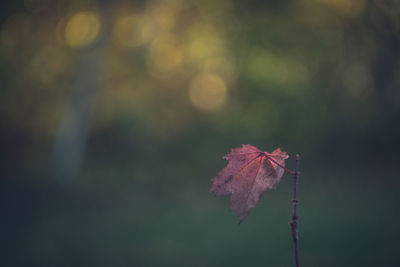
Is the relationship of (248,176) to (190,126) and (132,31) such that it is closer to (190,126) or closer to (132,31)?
(132,31)

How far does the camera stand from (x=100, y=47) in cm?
766

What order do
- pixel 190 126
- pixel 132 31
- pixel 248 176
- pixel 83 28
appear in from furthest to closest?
pixel 190 126 < pixel 132 31 < pixel 83 28 < pixel 248 176

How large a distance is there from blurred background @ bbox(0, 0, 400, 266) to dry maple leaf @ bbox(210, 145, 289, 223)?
148 inches

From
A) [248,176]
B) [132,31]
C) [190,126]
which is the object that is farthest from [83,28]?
[248,176]

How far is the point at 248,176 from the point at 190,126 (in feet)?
35.5

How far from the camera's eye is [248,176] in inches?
36.2

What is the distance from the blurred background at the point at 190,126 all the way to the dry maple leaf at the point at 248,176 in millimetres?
3765

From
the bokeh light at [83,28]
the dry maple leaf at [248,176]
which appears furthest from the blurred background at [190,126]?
the dry maple leaf at [248,176]

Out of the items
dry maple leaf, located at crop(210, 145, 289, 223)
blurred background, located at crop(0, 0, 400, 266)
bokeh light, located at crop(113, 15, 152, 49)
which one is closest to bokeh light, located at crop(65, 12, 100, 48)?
blurred background, located at crop(0, 0, 400, 266)

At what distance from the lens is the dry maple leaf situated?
88cm

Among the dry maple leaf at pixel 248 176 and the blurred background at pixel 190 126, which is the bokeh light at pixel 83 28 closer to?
the blurred background at pixel 190 126

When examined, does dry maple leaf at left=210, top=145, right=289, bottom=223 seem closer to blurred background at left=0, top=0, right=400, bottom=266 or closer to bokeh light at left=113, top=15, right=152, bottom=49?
blurred background at left=0, top=0, right=400, bottom=266

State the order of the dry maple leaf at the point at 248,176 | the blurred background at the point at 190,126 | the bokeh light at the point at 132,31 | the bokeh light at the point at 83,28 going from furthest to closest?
the bokeh light at the point at 132,31, the bokeh light at the point at 83,28, the blurred background at the point at 190,126, the dry maple leaf at the point at 248,176

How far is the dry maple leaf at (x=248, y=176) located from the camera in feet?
2.88
